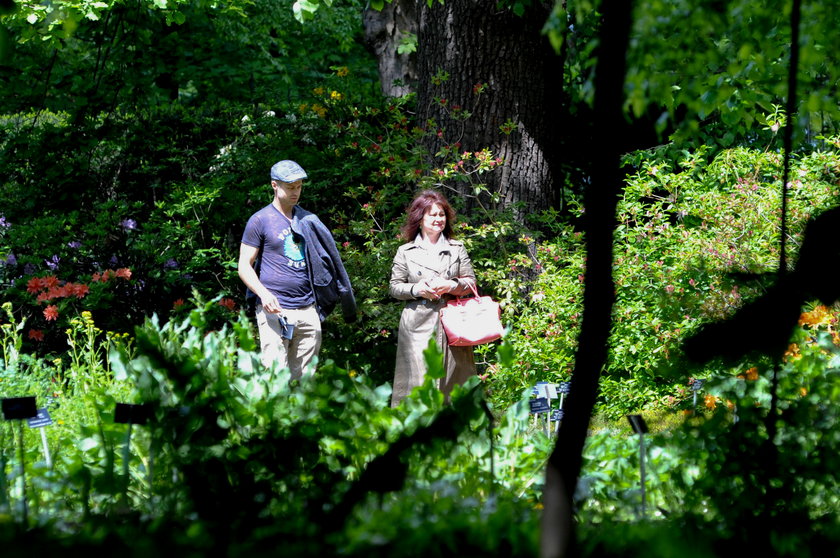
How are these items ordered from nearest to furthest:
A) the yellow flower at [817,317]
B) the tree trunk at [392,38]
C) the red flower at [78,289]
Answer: the yellow flower at [817,317] → the red flower at [78,289] → the tree trunk at [392,38]

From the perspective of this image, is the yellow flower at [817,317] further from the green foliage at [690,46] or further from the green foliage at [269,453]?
the green foliage at [269,453]

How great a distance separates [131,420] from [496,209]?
17.3 ft

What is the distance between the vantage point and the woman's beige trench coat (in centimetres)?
591

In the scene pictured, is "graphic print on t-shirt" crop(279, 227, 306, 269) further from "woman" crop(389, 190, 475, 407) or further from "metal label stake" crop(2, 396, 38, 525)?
"metal label stake" crop(2, 396, 38, 525)

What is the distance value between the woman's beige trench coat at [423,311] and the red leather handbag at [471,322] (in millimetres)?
112

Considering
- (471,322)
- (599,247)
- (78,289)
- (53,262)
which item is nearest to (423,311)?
(471,322)

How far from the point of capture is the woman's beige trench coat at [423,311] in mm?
5906

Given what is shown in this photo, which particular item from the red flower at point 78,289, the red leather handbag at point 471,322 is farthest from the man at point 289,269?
the red flower at point 78,289

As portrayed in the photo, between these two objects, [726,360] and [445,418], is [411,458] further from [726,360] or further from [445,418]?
[726,360]

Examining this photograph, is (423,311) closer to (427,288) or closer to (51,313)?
(427,288)

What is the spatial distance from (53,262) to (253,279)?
337cm

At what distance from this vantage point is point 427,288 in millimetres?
5785

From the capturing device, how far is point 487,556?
6.68ft

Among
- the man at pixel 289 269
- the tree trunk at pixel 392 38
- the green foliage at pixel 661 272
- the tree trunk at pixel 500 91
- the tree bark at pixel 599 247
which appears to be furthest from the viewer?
the tree trunk at pixel 392 38
